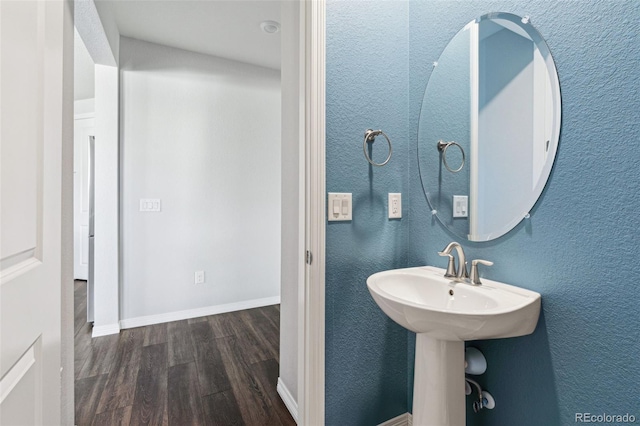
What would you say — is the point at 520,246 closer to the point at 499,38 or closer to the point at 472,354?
the point at 472,354

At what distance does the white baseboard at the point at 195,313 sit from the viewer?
270 centimetres

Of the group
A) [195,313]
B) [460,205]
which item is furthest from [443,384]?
[195,313]

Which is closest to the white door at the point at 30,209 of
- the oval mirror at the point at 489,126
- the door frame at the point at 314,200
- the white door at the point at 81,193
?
the door frame at the point at 314,200

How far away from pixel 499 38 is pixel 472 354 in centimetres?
124

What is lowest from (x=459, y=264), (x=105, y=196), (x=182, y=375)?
(x=182, y=375)

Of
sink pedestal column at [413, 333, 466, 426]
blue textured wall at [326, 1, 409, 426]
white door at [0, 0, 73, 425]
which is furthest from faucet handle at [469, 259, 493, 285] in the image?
white door at [0, 0, 73, 425]

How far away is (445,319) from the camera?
855mm

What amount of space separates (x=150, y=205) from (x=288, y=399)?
213 cm

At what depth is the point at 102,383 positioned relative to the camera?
6.08 feet

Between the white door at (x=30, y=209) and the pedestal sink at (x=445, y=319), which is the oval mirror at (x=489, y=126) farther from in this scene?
the white door at (x=30, y=209)

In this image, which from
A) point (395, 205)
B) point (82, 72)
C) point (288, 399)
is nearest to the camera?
point (395, 205)

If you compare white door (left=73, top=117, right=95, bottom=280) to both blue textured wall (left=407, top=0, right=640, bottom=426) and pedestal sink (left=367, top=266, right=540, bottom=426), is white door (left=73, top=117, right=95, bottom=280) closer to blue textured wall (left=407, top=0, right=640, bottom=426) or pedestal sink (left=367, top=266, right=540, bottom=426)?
pedestal sink (left=367, top=266, right=540, bottom=426)

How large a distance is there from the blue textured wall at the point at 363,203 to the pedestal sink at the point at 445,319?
20cm

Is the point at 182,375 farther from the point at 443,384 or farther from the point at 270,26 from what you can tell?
the point at 270,26
